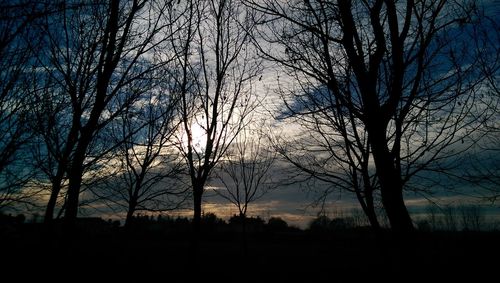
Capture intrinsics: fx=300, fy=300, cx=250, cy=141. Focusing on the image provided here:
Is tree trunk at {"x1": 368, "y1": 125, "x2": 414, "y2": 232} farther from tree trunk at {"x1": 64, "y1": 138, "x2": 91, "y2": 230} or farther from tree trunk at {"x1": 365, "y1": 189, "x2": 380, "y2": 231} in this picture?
tree trunk at {"x1": 64, "y1": 138, "x2": 91, "y2": 230}

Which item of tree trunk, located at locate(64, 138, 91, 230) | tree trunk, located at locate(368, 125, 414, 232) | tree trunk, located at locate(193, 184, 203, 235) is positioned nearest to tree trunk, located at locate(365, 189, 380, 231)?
tree trunk, located at locate(368, 125, 414, 232)

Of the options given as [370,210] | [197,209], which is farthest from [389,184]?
[197,209]

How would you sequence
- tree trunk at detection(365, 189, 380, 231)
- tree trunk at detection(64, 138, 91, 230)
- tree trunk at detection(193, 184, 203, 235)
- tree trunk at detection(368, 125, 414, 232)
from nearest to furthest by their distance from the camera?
tree trunk at detection(368, 125, 414, 232) < tree trunk at detection(64, 138, 91, 230) < tree trunk at detection(365, 189, 380, 231) < tree trunk at detection(193, 184, 203, 235)

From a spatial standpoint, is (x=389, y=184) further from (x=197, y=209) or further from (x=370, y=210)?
(x=197, y=209)

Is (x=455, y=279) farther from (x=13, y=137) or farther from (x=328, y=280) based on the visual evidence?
(x=13, y=137)

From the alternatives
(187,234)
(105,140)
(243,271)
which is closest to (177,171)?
(105,140)

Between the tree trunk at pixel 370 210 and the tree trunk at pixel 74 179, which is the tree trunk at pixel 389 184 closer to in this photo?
the tree trunk at pixel 370 210

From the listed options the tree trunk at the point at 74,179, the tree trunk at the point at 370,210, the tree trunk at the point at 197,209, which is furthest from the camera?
the tree trunk at the point at 197,209

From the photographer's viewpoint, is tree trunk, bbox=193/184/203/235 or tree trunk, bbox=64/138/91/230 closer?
tree trunk, bbox=64/138/91/230

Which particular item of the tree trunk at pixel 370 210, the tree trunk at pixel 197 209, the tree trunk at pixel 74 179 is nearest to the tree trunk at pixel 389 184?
the tree trunk at pixel 370 210

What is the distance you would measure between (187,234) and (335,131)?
3244 centimetres

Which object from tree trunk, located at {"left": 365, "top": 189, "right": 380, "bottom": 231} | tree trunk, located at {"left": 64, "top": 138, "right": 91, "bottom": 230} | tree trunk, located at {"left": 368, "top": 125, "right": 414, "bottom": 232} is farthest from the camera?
tree trunk, located at {"left": 365, "top": 189, "right": 380, "bottom": 231}

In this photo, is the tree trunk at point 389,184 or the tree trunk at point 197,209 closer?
the tree trunk at point 389,184

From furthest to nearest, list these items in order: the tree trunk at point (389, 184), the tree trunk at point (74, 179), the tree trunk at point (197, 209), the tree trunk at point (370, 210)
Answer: the tree trunk at point (197, 209), the tree trunk at point (370, 210), the tree trunk at point (74, 179), the tree trunk at point (389, 184)
